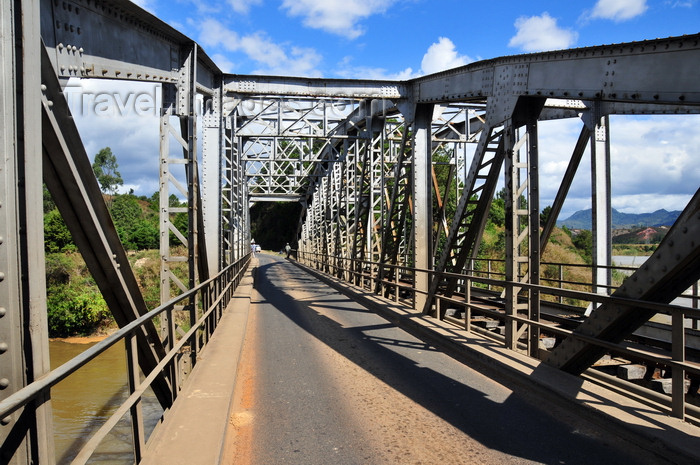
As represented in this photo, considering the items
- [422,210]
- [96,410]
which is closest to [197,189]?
[422,210]

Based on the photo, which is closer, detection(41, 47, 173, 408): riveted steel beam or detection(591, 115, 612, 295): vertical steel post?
detection(41, 47, 173, 408): riveted steel beam

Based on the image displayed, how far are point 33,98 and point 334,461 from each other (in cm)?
356

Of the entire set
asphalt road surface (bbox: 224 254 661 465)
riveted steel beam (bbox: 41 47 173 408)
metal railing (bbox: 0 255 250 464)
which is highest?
riveted steel beam (bbox: 41 47 173 408)

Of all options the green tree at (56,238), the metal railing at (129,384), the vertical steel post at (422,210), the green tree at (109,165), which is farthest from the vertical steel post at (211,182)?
the green tree at (109,165)

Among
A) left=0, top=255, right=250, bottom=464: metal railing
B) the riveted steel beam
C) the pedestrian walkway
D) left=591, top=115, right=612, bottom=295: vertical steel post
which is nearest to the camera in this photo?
left=0, top=255, right=250, bottom=464: metal railing

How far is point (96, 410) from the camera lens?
530 inches

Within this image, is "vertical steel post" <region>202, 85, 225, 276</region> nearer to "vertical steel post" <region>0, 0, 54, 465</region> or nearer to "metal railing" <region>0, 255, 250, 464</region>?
"metal railing" <region>0, 255, 250, 464</region>

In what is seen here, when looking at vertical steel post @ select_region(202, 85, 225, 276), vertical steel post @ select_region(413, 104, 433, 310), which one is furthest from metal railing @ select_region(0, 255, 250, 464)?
vertical steel post @ select_region(413, 104, 433, 310)

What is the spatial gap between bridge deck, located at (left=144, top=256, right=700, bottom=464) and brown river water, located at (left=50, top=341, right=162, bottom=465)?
243cm

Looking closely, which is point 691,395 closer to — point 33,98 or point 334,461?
point 334,461

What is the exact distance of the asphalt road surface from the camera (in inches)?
187

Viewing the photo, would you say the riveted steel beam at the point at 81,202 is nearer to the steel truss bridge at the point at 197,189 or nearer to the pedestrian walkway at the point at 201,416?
the steel truss bridge at the point at 197,189

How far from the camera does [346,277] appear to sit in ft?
78.4

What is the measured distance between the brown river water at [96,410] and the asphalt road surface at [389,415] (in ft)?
9.01
